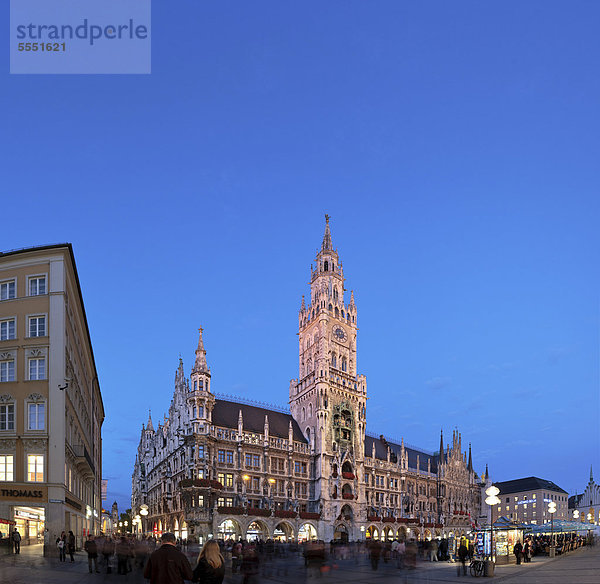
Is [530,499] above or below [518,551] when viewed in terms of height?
below

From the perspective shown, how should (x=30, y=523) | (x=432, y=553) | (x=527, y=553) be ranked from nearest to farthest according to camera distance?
(x=30, y=523) → (x=527, y=553) → (x=432, y=553)

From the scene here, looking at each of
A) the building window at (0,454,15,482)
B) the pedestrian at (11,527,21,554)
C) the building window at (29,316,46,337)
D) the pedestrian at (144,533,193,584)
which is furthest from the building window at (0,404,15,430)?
the pedestrian at (144,533,193,584)

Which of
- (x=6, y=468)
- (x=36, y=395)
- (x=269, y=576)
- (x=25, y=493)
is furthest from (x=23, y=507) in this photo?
(x=269, y=576)

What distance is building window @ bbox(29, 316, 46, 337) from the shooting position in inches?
1583

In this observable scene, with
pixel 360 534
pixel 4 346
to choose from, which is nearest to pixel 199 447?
pixel 360 534

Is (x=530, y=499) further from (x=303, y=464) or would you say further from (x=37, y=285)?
(x=37, y=285)

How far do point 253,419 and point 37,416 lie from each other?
47.5m

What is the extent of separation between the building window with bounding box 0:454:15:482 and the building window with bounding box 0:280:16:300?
10486 millimetres

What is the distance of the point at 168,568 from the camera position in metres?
10.7

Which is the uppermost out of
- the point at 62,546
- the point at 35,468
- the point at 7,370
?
the point at 7,370

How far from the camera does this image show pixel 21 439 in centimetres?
3806

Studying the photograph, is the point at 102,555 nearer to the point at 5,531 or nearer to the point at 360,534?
the point at 5,531

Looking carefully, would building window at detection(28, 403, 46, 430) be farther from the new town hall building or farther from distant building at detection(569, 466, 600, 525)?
distant building at detection(569, 466, 600, 525)

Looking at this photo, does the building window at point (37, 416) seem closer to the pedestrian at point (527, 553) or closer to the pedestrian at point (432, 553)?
the pedestrian at point (432, 553)
